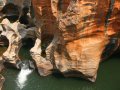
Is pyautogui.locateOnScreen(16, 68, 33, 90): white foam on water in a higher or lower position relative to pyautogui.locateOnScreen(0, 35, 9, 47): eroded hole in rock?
lower

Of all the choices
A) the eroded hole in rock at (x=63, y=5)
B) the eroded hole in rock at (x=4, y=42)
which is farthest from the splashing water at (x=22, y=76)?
the eroded hole in rock at (x=63, y=5)

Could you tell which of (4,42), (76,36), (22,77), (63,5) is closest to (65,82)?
(22,77)

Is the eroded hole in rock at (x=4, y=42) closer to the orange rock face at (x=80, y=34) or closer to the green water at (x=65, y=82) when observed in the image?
the green water at (x=65, y=82)

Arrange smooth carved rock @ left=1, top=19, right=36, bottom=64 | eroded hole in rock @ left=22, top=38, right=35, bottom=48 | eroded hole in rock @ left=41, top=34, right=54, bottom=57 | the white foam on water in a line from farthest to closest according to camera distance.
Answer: eroded hole in rock @ left=22, top=38, right=35, bottom=48 < eroded hole in rock @ left=41, top=34, right=54, bottom=57 < smooth carved rock @ left=1, top=19, right=36, bottom=64 < the white foam on water

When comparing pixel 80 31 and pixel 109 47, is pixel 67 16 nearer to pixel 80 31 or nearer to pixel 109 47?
pixel 80 31

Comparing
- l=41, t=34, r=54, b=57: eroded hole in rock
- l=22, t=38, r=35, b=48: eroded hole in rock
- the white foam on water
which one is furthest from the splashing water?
l=22, t=38, r=35, b=48: eroded hole in rock

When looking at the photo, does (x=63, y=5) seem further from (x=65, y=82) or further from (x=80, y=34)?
(x=65, y=82)

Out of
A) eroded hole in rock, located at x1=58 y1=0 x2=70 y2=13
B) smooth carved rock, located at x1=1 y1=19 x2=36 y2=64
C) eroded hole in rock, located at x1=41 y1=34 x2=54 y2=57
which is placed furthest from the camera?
eroded hole in rock, located at x1=41 y1=34 x2=54 y2=57

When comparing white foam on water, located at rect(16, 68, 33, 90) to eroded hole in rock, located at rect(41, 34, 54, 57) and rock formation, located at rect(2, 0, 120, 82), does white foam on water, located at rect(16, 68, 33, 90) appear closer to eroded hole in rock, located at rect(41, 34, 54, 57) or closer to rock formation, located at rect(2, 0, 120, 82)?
rock formation, located at rect(2, 0, 120, 82)
